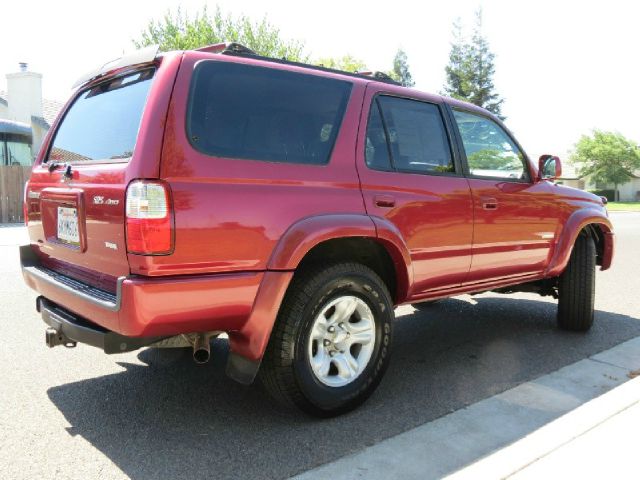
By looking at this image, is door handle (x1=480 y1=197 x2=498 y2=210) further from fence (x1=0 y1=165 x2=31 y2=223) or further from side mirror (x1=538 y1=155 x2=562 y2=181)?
fence (x1=0 y1=165 x2=31 y2=223)

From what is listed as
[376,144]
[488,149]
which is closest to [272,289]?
[376,144]

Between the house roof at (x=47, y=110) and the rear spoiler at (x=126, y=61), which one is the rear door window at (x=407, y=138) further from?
the house roof at (x=47, y=110)

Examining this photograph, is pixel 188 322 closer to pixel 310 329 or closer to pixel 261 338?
pixel 261 338

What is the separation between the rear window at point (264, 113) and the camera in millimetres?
2740

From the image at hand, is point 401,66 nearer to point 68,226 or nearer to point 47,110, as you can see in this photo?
point 47,110

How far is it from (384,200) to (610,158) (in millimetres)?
68081

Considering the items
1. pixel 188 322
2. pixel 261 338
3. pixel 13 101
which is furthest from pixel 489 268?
pixel 13 101

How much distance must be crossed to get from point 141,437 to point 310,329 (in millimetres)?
1028

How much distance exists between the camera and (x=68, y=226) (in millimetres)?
3129

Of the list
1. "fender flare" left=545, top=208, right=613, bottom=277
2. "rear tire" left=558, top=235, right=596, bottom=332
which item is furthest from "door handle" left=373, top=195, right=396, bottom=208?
"rear tire" left=558, top=235, right=596, bottom=332

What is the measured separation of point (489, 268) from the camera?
4.16m

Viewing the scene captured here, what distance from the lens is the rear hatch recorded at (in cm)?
269

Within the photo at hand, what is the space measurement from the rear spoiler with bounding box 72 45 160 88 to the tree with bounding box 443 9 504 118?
5361cm

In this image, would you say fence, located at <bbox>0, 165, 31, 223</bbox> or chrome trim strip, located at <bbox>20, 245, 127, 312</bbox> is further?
fence, located at <bbox>0, 165, 31, 223</bbox>
